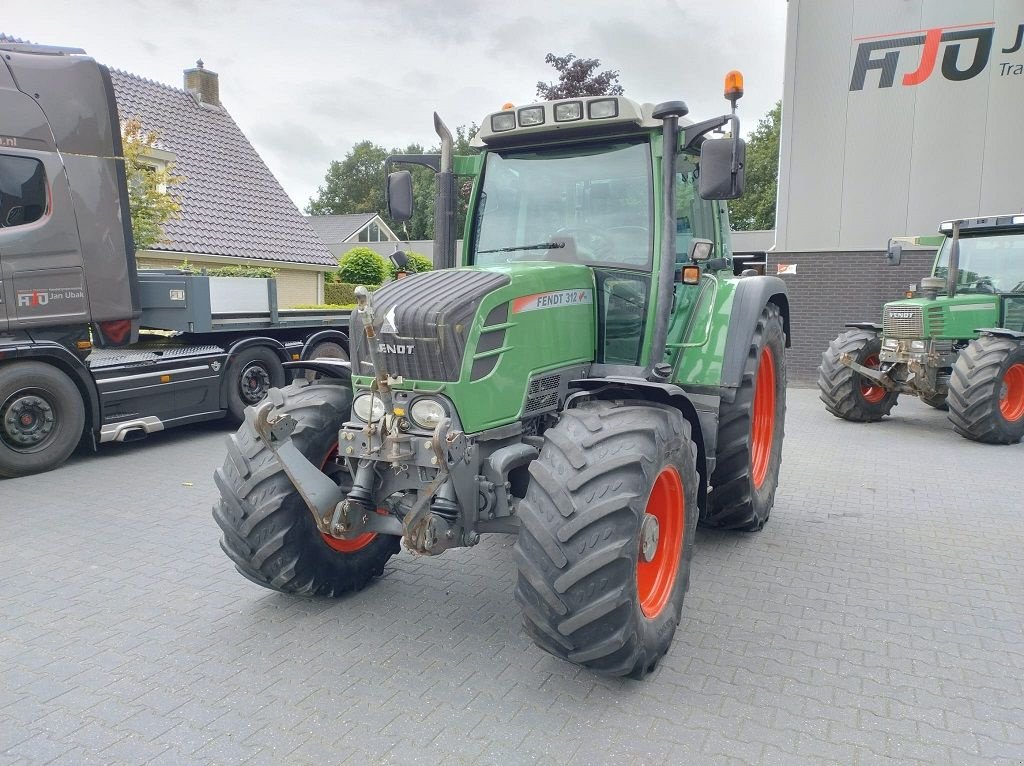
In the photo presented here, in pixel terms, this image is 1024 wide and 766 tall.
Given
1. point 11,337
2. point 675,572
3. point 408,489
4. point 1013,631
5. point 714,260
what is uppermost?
point 714,260

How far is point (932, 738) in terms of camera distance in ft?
9.02

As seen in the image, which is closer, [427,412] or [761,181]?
[427,412]

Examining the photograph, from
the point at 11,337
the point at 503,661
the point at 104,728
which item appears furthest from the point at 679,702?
the point at 11,337

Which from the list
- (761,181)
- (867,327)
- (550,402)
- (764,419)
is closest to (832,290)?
(867,327)

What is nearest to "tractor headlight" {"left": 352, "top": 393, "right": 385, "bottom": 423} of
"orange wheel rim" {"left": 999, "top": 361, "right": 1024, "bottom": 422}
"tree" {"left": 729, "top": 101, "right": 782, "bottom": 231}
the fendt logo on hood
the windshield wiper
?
the windshield wiper

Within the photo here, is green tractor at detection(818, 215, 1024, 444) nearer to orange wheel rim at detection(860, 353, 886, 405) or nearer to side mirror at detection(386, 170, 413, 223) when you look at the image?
orange wheel rim at detection(860, 353, 886, 405)

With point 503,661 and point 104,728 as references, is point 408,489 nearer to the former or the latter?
point 503,661

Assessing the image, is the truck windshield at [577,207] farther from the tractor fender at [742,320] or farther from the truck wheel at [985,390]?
the truck wheel at [985,390]

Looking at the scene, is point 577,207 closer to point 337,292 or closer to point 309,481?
point 309,481

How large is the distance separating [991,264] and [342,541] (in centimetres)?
887

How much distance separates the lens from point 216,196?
57.9 ft

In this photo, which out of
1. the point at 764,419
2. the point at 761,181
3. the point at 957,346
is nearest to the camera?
the point at 764,419

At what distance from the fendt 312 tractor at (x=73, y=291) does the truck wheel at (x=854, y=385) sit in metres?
7.44

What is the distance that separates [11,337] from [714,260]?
606 centimetres
